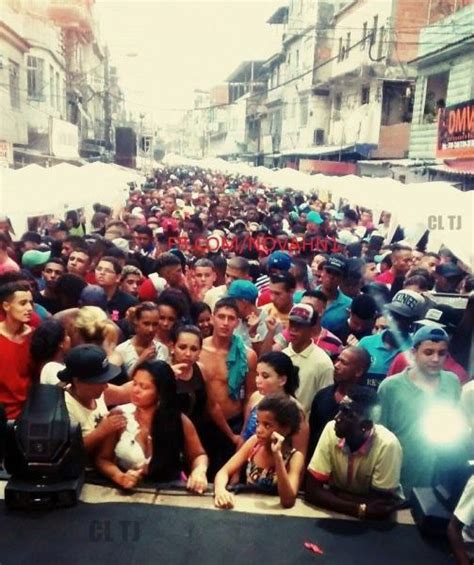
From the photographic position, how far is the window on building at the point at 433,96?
22.1 m

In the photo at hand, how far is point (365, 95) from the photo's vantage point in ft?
101

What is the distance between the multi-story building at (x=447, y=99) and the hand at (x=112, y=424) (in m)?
14.2

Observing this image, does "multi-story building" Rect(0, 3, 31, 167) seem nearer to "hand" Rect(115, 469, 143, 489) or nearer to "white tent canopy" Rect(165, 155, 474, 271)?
"white tent canopy" Rect(165, 155, 474, 271)

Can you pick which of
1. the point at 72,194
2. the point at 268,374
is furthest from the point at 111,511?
the point at 72,194

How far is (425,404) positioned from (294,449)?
0.89m

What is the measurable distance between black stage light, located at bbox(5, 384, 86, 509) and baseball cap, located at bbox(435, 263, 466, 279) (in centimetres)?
523

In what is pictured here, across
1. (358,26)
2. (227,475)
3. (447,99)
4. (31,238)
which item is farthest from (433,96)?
(227,475)

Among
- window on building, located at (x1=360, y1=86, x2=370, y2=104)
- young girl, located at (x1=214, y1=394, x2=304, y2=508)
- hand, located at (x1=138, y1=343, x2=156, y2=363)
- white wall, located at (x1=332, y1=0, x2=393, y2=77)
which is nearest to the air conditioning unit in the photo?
white wall, located at (x1=332, y1=0, x2=393, y2=77)

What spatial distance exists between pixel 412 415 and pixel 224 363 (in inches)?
54.8

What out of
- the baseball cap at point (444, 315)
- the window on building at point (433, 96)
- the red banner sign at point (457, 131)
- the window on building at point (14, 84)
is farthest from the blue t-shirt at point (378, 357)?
the window on building at point (14, 84)

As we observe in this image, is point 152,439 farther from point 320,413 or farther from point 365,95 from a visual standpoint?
point 365,95

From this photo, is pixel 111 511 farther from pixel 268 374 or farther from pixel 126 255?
pixel 126 255

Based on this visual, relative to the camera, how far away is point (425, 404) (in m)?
3.58

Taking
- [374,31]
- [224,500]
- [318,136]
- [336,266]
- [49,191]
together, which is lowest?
[224,500]
